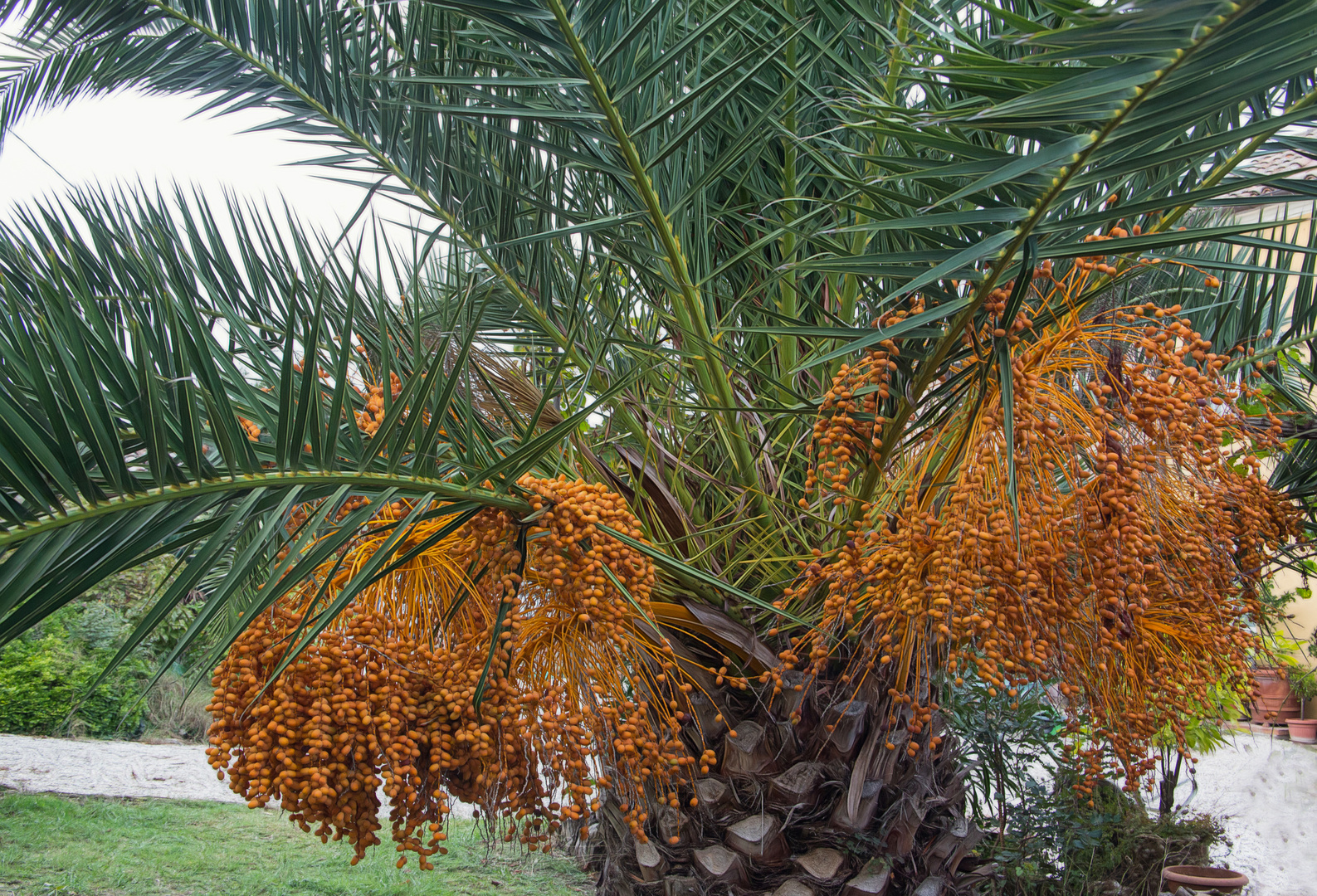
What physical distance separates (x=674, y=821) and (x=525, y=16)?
1898mm

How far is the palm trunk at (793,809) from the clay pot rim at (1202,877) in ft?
7.81

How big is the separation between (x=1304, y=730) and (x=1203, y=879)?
4786 millimetres

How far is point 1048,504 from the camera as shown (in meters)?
1.44

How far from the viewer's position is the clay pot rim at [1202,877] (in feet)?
13.0

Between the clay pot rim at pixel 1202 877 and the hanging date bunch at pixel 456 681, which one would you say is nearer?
the hanging date bunch at pixel 456 681

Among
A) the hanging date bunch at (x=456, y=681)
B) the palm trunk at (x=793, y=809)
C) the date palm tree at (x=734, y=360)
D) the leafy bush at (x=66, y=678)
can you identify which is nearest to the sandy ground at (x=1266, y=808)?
the palm trunk at (x=793, y=809)

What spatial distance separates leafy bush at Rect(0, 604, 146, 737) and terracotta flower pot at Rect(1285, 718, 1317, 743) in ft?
31.6

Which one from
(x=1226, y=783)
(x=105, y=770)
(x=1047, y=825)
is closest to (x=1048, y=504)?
(x=1047, y=825)

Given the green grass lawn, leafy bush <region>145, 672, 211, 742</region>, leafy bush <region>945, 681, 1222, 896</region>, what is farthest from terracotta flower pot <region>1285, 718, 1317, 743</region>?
leafy bush <region>145, 672, 211, 742</region>

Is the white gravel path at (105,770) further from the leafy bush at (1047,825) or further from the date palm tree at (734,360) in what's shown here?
the leafy bush at (1047,825)

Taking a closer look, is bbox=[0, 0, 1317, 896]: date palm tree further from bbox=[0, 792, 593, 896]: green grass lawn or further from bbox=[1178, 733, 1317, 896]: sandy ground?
bbox=[1178, 733, 1317, 896]: sandy ground

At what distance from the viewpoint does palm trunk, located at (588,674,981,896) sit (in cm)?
226

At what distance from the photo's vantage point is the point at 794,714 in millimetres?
2062

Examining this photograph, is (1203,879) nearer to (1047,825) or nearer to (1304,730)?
(1047,825)
